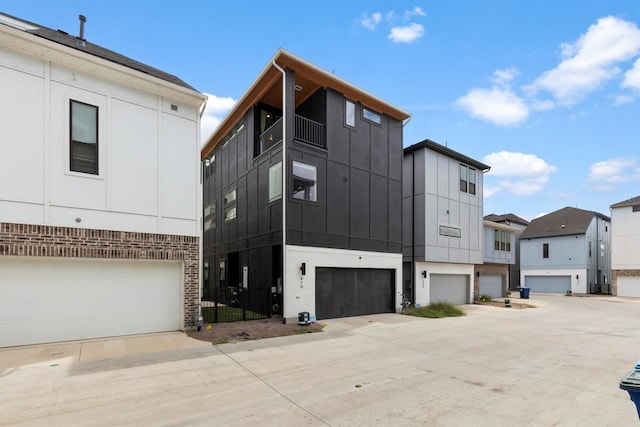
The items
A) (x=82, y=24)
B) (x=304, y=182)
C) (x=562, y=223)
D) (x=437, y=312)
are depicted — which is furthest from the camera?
(x=562, y=223)

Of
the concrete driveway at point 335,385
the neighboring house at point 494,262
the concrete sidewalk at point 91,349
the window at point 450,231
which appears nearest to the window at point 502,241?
the neighboring house at point 494,262

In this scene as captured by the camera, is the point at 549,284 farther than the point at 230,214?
Yes

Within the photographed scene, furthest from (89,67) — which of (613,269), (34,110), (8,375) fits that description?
(613,269)

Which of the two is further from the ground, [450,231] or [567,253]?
[450,231]

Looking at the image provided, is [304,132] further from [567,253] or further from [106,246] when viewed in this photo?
[567,253]

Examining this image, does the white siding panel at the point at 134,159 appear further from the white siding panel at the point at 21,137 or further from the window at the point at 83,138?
the white siding panel at the point at 21,137

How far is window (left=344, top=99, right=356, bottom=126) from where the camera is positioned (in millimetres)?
15084

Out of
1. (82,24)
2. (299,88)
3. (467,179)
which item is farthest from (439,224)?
(82,24)

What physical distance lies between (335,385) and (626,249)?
37803 millimetres

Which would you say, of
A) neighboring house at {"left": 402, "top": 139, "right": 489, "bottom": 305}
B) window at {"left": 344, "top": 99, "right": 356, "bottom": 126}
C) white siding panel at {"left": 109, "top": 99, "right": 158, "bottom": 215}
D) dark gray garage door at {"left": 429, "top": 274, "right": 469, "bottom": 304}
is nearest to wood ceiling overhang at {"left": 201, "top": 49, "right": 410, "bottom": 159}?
window at {"left": 344, "top": 99, "right": 356, "bottom": 126}

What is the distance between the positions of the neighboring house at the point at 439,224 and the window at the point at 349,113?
550 centimetres

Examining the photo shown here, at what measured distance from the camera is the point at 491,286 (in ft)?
85.4

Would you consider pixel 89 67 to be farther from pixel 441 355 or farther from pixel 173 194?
pixel 441 355

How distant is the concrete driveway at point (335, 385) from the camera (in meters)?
4.85
